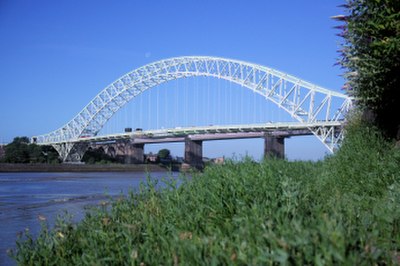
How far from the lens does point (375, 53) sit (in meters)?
6.83

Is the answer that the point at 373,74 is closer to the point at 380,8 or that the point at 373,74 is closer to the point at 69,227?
the point at 380,8

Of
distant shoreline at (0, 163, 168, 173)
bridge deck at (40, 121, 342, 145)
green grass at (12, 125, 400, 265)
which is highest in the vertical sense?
bridge deck at (40, 121, 342, 145)

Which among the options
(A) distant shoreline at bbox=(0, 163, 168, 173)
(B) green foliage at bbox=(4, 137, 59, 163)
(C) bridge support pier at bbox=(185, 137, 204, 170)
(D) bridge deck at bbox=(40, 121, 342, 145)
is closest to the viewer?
(D) bridge deck at bbox=(40, 121, 342, 145)

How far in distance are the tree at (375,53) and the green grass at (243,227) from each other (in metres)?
1.33

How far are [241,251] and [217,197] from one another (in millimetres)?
2383

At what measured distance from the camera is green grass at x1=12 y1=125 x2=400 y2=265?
320 cm

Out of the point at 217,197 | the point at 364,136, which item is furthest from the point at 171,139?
the point at 217,197

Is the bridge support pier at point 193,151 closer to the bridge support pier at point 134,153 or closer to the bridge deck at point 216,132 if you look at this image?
the bridge deck at point 216,132

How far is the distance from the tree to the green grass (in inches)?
52.4

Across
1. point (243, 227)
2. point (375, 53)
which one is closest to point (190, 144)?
point (375, 53)

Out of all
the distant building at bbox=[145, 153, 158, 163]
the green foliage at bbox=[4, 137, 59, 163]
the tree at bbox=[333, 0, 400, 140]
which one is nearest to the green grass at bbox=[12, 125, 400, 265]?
the tree at bbox=[333, 0, 400, 140]

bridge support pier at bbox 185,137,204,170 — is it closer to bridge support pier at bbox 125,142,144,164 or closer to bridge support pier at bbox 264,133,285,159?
bridge support pier at bbox 125,142,144,164

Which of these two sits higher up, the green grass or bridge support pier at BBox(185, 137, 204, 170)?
bridge support pier at BBox(185, 137, 204, 170)

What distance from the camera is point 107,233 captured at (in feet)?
17.1
